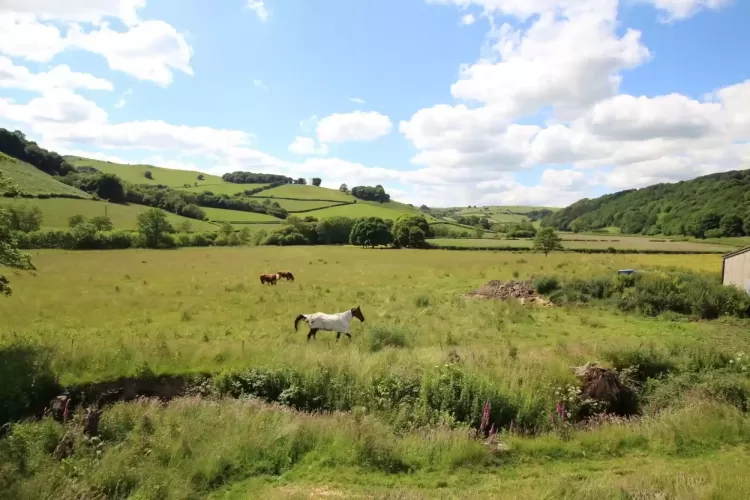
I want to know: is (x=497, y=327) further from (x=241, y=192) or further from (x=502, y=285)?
(x=241, y=192)

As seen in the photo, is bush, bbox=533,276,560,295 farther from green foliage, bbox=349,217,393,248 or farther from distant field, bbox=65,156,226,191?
distant field, bbox=65,156,226,191

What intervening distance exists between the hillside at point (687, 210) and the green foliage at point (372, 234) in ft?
258

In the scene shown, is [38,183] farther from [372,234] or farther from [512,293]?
[512,293]

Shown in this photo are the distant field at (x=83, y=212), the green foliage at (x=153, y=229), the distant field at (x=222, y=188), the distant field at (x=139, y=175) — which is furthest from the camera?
the distant field at (x=139, y=175)

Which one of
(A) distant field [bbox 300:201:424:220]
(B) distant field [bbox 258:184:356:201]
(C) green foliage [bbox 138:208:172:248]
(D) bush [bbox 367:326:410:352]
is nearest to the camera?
(D) bush [bbox 367:326:410:352]

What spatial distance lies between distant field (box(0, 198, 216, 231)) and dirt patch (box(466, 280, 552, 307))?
8632 cm

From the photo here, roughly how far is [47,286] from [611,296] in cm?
3457

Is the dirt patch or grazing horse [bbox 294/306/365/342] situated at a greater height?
grazing horse [bbox 294/306/365/342]

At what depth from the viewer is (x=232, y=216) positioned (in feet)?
454

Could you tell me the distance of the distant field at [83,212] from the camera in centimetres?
9188

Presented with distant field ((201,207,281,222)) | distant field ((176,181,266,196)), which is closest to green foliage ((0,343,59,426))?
distant field ((201,207,281,222))

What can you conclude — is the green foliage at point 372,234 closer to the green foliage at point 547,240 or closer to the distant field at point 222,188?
the green foliage at point 547,240

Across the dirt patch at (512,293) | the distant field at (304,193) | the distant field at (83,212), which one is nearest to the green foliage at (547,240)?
the dirt patch at (512,293)

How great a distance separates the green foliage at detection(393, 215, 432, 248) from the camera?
98812mm
